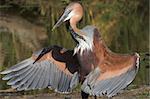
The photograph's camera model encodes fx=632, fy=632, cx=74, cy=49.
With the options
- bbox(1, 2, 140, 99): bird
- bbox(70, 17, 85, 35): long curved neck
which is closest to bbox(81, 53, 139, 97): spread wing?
bbox(1, 2, 140, 99): bird

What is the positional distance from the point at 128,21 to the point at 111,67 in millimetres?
7685

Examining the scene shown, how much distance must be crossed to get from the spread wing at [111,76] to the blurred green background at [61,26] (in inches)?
129

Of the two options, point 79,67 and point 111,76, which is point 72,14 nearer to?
point 79,67

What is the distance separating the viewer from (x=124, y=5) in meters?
14.4

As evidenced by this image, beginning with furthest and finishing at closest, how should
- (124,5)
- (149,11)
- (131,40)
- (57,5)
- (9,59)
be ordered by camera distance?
(149,11) < (124,5) < (57,5) < (131,40) < (9,59)

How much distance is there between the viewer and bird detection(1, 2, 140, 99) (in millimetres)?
6117

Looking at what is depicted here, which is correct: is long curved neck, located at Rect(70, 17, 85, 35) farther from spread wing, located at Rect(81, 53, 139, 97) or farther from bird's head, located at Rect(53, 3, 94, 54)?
spread wing, located at Rect(81, 53, 139, 97)

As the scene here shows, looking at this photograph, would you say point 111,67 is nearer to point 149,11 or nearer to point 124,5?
point 124,5

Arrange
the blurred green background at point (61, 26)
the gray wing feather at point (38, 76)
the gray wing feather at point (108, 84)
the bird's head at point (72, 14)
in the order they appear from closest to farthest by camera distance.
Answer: the gray wing feather at point (108, 84), the bird's head at point (72, 14), the gray wing feather at point (38, 76), the blurred green background at point (61, 26)

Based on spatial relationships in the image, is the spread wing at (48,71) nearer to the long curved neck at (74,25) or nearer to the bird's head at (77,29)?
the bird's head at (77,29)

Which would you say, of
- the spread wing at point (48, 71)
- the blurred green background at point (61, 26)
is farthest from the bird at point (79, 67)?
the blurred green background at point (61, 26)

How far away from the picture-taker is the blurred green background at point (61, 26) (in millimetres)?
10502

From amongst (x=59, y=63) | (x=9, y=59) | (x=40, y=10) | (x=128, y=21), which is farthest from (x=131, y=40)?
(x=59, y=63)

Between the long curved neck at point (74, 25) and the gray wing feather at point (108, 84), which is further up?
the long curved neck at point (74, 25)
